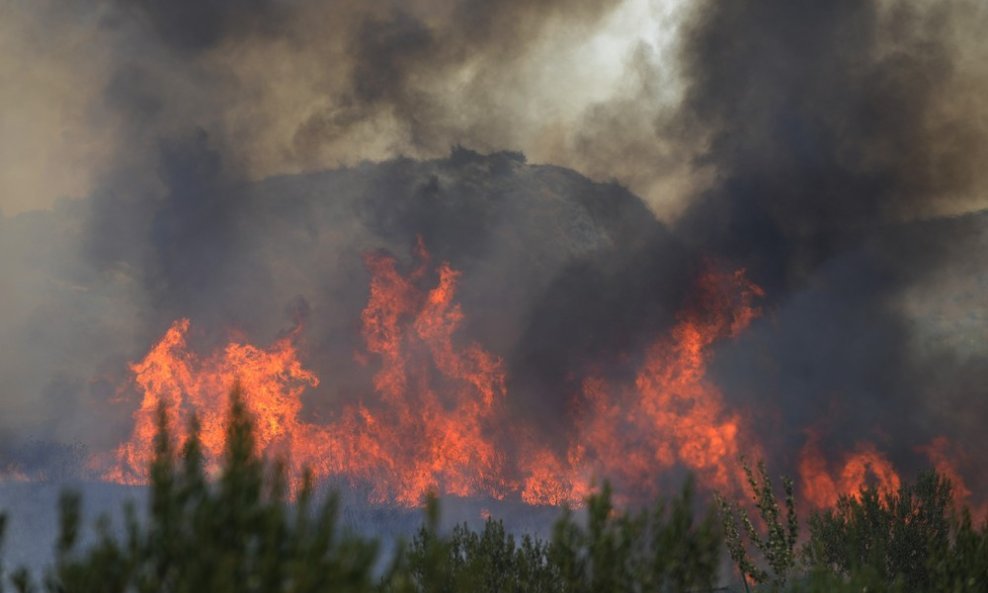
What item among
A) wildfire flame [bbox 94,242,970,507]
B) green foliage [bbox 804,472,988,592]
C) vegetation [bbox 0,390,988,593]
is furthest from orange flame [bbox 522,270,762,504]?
vegetation [bbox 0,390,988,593]

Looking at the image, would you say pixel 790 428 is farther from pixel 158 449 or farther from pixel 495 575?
pixel 158 449

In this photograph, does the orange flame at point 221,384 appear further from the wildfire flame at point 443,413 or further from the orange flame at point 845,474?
the orange flame at point 845,474

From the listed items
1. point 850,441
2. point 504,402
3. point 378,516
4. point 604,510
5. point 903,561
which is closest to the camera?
point 604,510

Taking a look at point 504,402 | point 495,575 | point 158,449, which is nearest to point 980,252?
point 504,402

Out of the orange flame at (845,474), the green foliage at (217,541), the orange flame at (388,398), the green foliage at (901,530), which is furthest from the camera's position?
the orange flame at (388,398)

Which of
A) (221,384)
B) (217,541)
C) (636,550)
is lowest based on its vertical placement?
(636,550)

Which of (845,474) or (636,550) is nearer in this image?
(636,550)

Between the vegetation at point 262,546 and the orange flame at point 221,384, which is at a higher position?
the orange flame at point 221,384

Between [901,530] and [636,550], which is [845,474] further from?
[636,550]

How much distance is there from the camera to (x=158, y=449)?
15.5 meters

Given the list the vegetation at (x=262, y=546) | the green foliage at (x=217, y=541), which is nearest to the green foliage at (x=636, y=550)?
the vegetation at (x=262, y=546)

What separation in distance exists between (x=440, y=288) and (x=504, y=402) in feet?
61.6

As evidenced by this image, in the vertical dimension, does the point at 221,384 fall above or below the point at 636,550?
above

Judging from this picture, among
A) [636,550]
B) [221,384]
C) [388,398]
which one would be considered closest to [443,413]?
[388,398]
